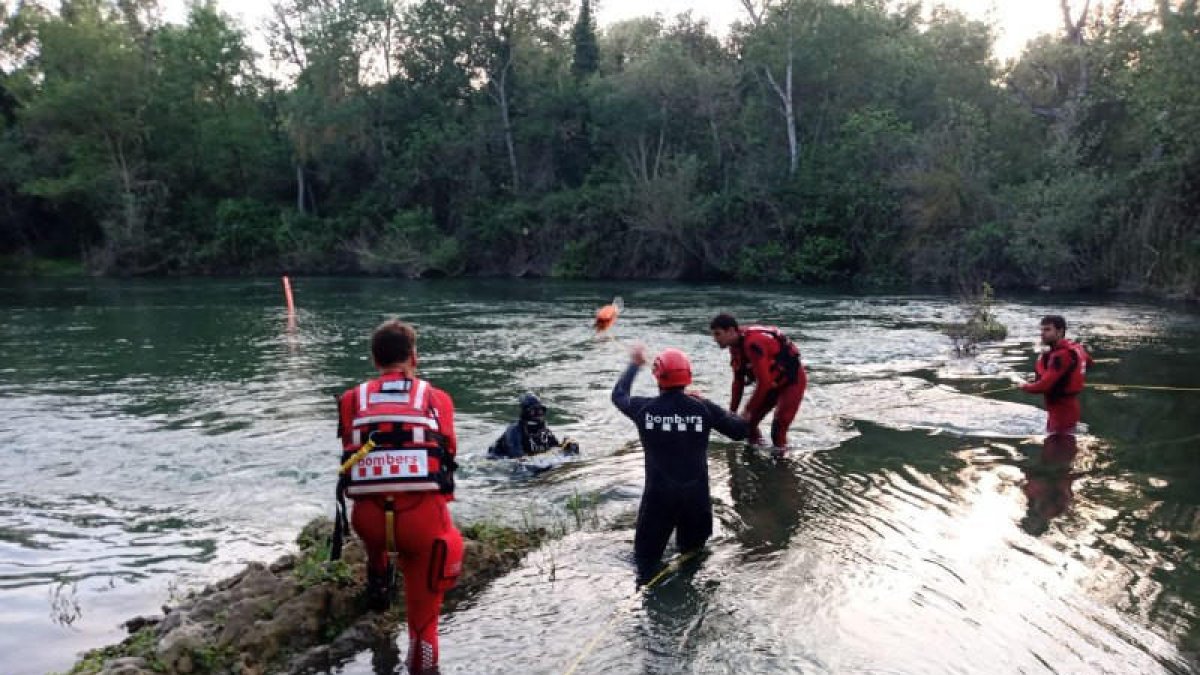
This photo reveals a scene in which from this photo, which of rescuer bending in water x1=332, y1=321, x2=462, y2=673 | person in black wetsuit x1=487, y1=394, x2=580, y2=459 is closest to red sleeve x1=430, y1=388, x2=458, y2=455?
rescuer bending in water x1=332, y1=321, x2=462, y2=673

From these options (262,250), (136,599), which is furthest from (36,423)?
(262,250)

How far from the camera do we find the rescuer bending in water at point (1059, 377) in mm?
10023

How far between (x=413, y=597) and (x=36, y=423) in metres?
11.2

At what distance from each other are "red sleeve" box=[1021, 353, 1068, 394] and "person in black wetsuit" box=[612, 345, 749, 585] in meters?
5.20

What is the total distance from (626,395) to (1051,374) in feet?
19.6

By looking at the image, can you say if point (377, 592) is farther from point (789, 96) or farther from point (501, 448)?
point (789, 96)

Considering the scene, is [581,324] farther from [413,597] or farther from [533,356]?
[413,597]

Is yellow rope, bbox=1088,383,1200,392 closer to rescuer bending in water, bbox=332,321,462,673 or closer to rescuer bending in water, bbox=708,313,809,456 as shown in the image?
rescuer bending in water, bbox=708,313,809,456

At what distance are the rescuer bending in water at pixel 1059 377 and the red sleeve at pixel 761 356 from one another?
2.77 metres

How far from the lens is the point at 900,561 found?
266 inches

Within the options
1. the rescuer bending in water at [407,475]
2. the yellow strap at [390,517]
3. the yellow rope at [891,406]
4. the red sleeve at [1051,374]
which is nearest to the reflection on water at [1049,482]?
the red sleeve at [1051,374]

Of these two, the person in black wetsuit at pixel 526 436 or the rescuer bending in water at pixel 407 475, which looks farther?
the person in black wetsuit at pixel 526 436

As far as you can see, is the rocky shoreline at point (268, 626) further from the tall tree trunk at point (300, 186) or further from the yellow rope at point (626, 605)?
the tall tree trunk at point (300, 186)

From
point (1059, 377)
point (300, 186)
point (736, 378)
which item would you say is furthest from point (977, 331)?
point (300, 186)
